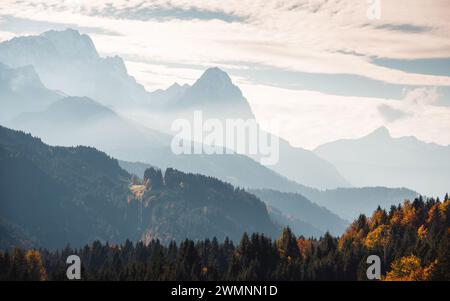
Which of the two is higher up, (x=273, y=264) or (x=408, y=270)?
(x=273, y=264)

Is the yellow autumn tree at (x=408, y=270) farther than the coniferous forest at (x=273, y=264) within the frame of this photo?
Yes

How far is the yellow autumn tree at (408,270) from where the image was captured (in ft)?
425

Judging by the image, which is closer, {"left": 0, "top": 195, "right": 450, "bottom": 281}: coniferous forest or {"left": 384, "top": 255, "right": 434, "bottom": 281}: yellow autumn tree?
{"left": 0, "top": 195, "right": 450, "bottom": 281}: coniferous forest

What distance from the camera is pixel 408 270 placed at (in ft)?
445

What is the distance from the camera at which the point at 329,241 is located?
183 metres

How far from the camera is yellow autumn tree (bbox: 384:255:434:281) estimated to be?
425 ft

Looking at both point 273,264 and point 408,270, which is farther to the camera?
point 273,264
